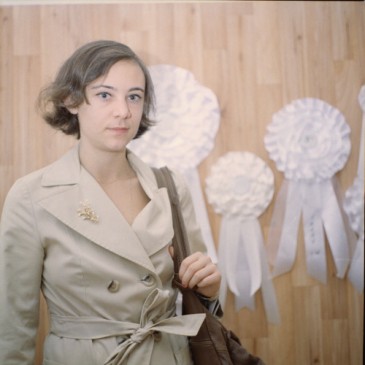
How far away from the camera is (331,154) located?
3.77 feet

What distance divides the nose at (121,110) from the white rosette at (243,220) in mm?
452

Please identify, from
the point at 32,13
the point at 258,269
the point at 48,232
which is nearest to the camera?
the point at 48,232

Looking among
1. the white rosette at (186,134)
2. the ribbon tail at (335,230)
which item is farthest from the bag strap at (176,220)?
the ribbon tail at (335,230)

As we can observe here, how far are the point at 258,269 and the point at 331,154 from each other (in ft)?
1.23

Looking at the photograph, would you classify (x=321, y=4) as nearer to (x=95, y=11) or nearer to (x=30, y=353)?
(x=95, y=11)

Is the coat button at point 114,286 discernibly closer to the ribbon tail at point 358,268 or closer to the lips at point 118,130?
the lips at point 118,130

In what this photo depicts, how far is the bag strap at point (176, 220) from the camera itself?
2.71 ft

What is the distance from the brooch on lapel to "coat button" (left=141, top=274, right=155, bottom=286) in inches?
5.3

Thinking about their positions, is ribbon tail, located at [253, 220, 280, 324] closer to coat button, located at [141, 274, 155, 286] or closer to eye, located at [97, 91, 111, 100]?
coat button, located at [141, 274, 155, 286]

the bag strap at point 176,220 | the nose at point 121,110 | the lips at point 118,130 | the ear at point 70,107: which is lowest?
the bag strap at point 176,220

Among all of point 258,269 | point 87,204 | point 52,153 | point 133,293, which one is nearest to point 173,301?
point 133,293

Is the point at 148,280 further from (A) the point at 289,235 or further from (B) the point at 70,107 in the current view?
(A) the point at 289,235

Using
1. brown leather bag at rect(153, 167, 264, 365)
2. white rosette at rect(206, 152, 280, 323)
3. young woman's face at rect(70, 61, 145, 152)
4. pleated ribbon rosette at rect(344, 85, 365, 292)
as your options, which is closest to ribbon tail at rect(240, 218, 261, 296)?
white rosette at rect(206, 152, 280, 323)

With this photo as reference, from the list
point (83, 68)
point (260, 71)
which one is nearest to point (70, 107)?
point (83, 68)
